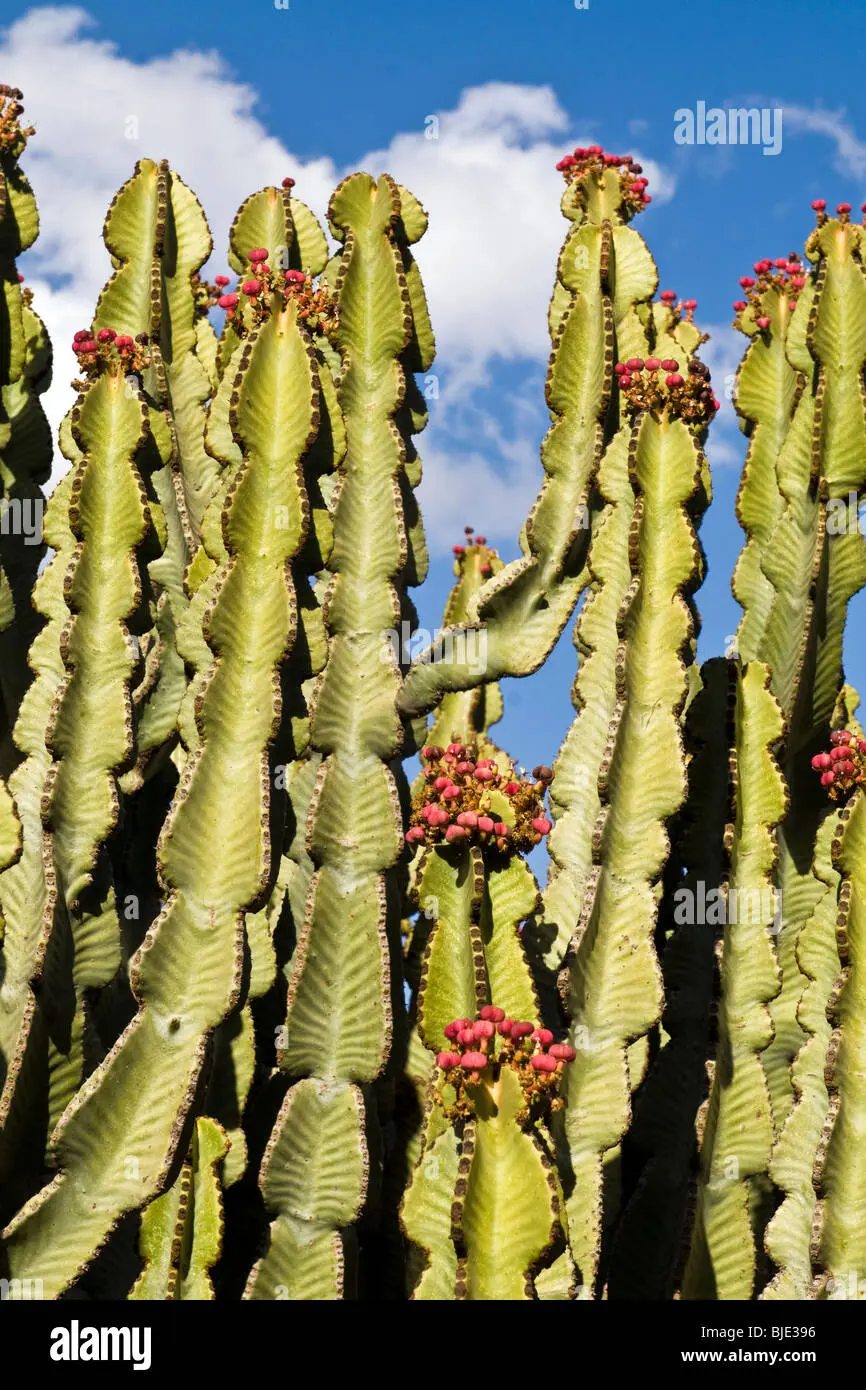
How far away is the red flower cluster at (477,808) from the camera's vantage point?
19.0 feet

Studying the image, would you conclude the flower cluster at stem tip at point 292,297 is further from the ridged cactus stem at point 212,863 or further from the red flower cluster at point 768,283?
the red flower cluster at point 768,283

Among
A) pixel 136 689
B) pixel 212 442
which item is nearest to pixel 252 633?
pixel 136 689

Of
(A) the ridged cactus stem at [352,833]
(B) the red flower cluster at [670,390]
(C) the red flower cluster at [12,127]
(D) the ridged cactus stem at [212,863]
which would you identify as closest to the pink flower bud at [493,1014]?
(D) the ridged cactus stem at [212,863]

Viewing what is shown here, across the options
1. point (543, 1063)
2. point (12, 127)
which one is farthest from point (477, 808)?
point (12, 127)

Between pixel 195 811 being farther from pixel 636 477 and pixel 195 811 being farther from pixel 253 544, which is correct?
pixel 636 477

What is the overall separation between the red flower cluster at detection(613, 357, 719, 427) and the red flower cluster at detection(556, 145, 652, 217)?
66.7 inches

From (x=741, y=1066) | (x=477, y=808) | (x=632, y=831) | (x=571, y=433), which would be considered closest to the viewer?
(x=477, y=808)

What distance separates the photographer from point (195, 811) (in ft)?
18.7

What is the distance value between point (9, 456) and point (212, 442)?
5.02 ft

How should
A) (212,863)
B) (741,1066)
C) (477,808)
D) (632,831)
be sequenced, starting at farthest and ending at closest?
1. (741,1066)
2. (632,831)
3. (477,808)
4. (212,863)

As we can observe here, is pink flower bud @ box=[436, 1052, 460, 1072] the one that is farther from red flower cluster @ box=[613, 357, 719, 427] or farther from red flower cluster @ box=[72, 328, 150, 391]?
red flower cluster @ box=[72, 328, 150, 391]

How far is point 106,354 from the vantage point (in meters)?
6.45

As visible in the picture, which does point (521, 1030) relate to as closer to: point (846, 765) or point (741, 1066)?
point (846, 765)

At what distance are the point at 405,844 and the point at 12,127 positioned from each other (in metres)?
4.58
